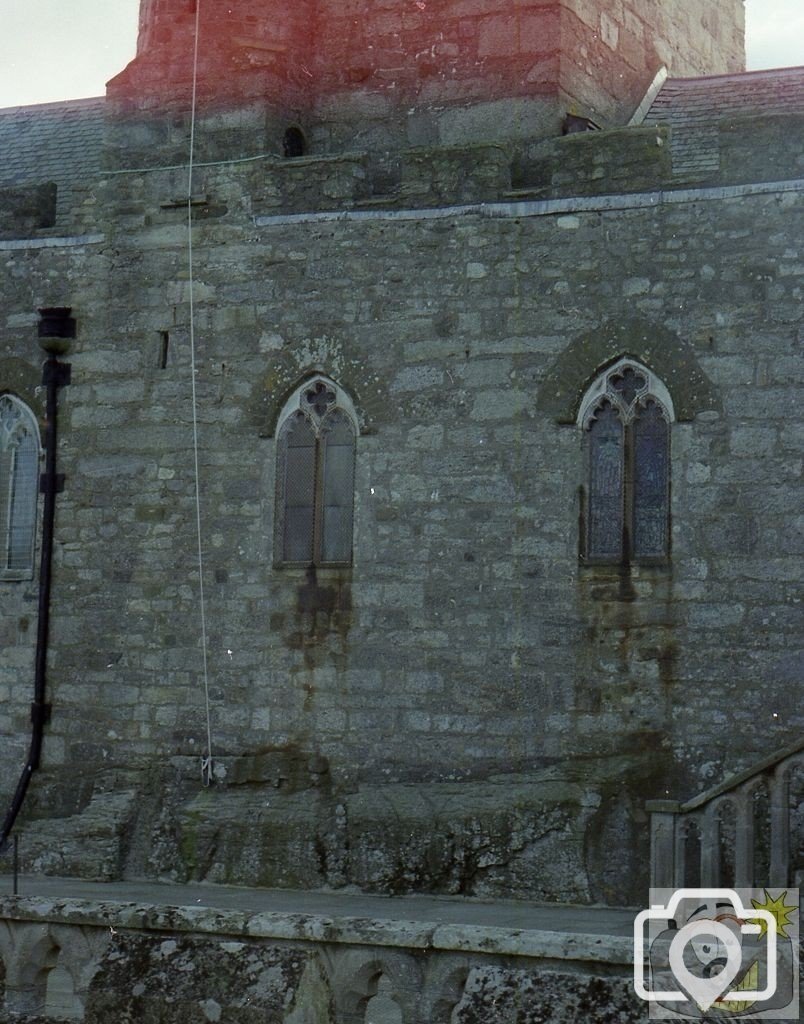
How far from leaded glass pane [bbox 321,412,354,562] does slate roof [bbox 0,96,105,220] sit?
348 centimetres

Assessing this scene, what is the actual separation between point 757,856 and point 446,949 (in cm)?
502

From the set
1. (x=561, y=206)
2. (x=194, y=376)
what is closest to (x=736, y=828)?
(x=561, y=206)

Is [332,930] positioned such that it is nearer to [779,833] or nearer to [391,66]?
[779,833]

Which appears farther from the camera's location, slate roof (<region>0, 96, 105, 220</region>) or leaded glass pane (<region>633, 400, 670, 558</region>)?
slate roof (<region>0, 96, 105, 220</region>)

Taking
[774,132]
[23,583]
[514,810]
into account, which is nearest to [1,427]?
[23,583]

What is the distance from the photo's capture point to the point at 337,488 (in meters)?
12.7

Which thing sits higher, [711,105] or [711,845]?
[711,105]

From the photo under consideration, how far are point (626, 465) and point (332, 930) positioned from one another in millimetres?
6314

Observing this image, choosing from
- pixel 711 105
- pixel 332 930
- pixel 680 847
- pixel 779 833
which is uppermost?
pixel 711 105

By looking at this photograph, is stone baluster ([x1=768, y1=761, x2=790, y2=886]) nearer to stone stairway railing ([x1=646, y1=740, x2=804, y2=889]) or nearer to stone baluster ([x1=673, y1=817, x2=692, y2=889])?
stone stairway railing ([x1=646, y1=740, x2=804, y2=889])

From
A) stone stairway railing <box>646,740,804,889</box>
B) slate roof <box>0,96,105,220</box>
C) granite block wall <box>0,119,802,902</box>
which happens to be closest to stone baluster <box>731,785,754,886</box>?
stone stairway railing <box>646,740,804,889</box>

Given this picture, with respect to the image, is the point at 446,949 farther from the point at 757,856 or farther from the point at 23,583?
the point at 23,583

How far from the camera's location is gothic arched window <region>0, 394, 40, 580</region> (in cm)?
1366

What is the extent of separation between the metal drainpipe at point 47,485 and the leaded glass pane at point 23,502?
269mm
